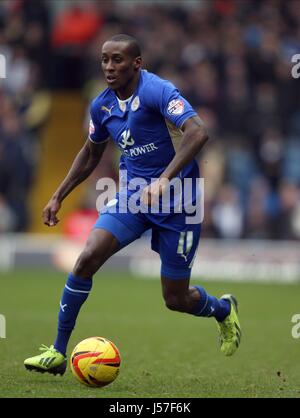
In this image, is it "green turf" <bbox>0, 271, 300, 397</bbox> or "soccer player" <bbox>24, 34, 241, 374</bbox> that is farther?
"soccer player" <bbox>24, 34, 241, 374</bbox>

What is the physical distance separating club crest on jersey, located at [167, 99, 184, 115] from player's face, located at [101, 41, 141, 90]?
1.49ft

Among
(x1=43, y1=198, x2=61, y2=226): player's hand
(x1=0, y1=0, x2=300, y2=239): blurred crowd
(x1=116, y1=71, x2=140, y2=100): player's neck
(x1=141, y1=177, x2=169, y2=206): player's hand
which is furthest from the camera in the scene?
(x1=0, y1=0, x2=300, y2=239): blurred crowd

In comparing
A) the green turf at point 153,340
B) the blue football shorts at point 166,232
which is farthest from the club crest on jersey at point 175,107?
the green turf at point 153,340

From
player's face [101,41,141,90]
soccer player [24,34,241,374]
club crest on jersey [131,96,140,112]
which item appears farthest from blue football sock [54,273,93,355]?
player's face [101,41,141,90]

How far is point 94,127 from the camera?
7.89 meters

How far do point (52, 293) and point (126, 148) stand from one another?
6.43m

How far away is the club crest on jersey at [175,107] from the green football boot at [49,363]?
6.19 ft

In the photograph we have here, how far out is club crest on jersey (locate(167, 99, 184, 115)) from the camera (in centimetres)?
711

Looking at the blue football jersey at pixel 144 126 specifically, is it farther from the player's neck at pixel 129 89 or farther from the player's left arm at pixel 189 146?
the player's left arm at pixel 189 146

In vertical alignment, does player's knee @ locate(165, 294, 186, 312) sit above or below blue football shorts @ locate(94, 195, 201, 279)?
below

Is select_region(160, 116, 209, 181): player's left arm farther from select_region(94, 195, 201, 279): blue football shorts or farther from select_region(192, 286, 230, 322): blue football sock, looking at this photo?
select_region(192, 286, 230, 322): blue football sock

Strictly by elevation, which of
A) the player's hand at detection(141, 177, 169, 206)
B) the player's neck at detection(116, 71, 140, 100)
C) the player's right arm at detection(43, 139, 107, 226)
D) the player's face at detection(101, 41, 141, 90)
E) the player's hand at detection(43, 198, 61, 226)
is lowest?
the player's hand at detection(43, 198, 61, 226)

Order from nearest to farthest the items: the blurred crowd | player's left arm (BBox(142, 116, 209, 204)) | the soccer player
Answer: player's left arm (BBox(142, 116, 209, 204)) < the soccer player < the blurred crowd

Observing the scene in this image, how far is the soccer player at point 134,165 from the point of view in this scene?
23.9ft
